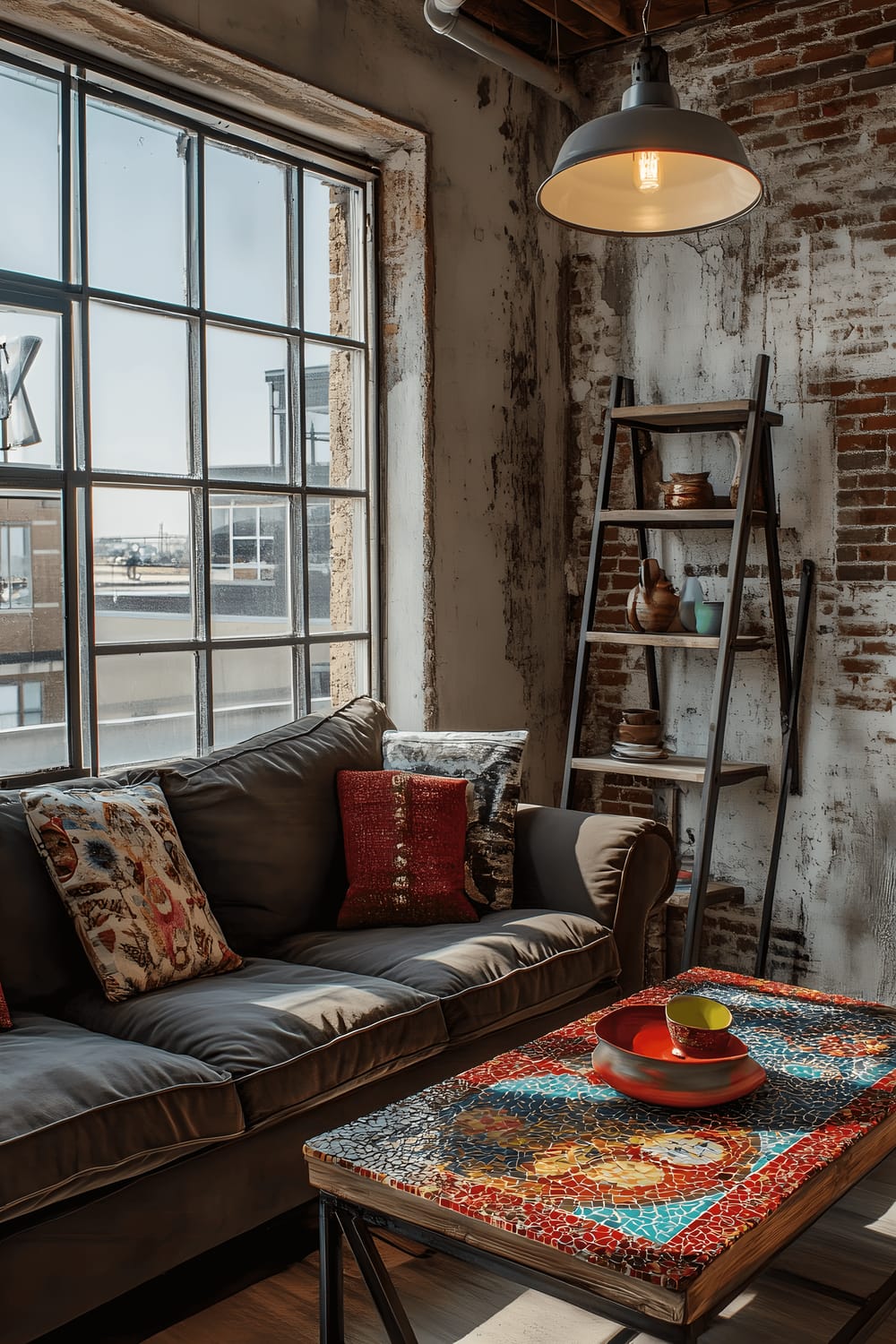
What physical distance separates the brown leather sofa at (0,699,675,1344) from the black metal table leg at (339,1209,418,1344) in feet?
1.25

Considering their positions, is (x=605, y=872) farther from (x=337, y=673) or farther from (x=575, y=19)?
(x=575, y=19)

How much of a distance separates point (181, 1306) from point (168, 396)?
7.28 feet

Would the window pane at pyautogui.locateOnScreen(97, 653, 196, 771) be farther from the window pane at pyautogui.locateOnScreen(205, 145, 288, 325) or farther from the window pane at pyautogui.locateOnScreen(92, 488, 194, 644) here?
the window pane at pyautogui.locateOnScreen(205, 145, 288, 325)

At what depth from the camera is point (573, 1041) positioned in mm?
2127

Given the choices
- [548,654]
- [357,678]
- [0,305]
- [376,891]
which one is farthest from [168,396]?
[548,654]

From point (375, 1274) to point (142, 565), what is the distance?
1999 millimetres

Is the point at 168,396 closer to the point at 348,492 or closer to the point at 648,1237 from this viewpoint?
the point at 348,492

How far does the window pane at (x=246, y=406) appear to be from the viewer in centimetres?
337

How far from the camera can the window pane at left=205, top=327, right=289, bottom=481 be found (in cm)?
337

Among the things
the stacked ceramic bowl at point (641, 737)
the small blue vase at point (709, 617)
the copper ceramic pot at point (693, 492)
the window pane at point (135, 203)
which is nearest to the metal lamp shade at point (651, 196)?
the window pane at point (135, 203)

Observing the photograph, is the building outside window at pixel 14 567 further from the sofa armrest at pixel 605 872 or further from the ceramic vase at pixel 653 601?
the ceramic vase at pixel 653 601

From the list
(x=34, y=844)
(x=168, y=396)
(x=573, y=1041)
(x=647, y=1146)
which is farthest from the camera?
(x=168, y=396)

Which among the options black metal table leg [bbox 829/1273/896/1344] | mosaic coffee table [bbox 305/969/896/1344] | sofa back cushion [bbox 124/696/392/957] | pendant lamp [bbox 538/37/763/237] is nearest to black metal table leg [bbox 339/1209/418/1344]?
mosaic coffee table [bbox 305/969/896/1344]

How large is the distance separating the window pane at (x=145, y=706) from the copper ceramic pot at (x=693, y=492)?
1.66 metres
